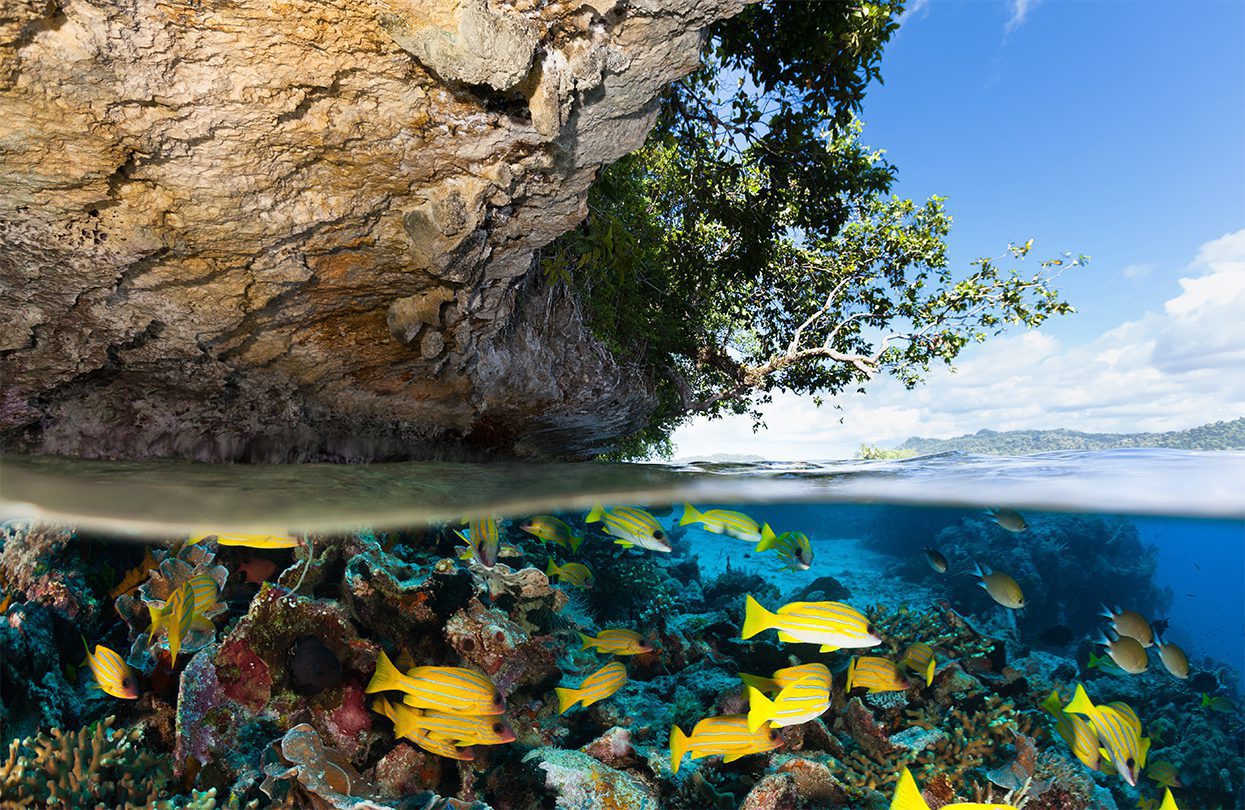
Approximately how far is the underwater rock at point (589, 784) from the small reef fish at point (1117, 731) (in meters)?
4.22

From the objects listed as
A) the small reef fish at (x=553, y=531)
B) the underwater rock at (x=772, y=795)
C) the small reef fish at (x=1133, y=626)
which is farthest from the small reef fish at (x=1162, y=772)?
the small reef fish at (x=553, y=531)

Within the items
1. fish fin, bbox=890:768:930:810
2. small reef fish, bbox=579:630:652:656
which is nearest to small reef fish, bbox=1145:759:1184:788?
small reef fish, bbox=579:630:652:656

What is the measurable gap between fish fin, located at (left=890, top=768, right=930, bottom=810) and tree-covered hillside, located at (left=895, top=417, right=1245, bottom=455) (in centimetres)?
895

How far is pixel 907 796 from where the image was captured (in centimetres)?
319

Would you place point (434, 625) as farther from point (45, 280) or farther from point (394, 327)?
point (45, 280)

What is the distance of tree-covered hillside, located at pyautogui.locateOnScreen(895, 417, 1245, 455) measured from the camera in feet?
36.6

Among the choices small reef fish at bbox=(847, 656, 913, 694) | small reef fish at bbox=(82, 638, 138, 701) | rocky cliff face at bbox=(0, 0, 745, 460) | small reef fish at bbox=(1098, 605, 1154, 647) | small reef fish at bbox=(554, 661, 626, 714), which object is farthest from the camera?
small reef fish at bbox=(1098, 605, 1154, 647)

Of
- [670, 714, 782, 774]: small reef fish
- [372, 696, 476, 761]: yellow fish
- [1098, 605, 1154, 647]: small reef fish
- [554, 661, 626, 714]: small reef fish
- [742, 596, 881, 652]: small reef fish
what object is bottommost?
[372, 696, 476, 761]: yellow fish

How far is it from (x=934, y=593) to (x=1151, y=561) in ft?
30.6

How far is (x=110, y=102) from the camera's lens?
2.98 meters

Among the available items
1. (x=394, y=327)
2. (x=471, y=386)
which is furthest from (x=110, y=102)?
(x=471, y=386)

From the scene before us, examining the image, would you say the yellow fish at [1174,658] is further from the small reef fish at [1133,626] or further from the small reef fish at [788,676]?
the small reef fish at [788,676]

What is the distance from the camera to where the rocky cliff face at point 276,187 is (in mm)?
2840

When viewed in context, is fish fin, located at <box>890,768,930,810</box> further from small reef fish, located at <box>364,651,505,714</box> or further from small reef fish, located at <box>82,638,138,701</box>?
small reef fish, located at <box>82,638,138,701</box>
